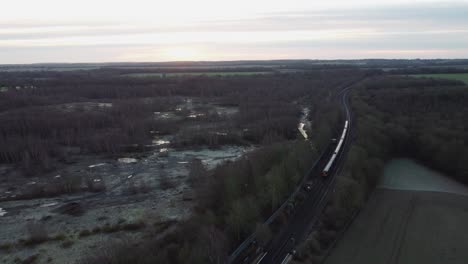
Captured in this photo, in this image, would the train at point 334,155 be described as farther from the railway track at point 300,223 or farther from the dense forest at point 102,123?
the dense forest at point 102,123

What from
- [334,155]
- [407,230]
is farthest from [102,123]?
[407,230]

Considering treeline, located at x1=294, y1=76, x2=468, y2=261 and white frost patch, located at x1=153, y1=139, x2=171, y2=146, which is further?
white frost patch, located at x1=153, y1=139, x2=171, y2=146

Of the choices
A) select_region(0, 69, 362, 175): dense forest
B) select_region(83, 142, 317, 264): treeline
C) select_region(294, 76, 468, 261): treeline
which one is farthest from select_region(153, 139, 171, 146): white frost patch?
select_region(294, 76, 468, 261): treeline

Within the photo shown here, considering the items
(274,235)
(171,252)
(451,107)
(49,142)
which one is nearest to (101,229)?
(171,252)

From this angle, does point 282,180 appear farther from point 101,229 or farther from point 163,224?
point 101,229

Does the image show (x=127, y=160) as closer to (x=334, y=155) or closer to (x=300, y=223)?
(x=334, y=155)

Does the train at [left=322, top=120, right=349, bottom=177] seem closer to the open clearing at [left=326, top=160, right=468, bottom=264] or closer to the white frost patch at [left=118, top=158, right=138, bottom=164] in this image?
the open clearing at [left=326, top=160, right=468, bottom=264]

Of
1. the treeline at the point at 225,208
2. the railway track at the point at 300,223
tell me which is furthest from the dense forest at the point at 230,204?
the railway track at the point at 300,223
